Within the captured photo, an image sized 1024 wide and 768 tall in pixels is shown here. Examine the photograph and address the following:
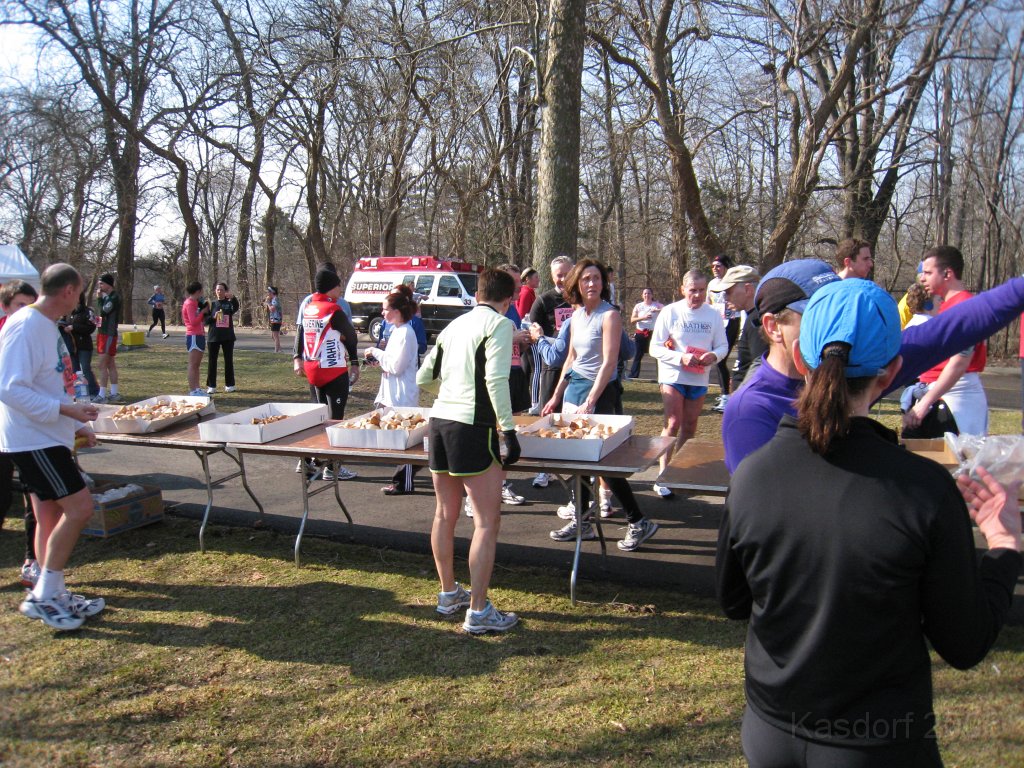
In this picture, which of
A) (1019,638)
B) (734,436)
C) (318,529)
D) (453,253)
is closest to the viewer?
(734,436)

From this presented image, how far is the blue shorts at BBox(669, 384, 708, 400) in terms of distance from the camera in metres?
5.91

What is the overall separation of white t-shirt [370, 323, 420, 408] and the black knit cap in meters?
0.85

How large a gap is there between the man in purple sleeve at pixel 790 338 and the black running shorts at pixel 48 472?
3.57 m

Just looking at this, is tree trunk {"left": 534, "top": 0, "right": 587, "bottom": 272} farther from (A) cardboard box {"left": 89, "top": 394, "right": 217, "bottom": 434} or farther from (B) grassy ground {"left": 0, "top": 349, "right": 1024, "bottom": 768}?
(B) grassy ground {"left": 0, "top": 349, "right": 1024, "bottom": 768}

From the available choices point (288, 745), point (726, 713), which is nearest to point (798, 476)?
point (726, 713)

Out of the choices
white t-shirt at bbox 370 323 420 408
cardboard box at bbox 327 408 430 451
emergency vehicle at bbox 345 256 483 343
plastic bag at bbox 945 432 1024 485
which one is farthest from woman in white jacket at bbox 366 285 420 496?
emergency vehicle at bbox 345 256 483 343

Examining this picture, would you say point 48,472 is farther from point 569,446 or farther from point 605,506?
point 605,506

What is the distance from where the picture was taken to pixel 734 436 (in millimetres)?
2162

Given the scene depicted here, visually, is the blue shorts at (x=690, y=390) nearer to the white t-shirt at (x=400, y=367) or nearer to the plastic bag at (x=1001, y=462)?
the white t-shirt at (x=400, y=367)

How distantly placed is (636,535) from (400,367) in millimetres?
2515

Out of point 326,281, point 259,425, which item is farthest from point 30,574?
point 326,281

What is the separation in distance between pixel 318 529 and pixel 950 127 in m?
21.3

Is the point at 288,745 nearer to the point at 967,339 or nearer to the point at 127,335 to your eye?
the point at 967,339

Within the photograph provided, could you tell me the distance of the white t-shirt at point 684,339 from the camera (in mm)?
5875
